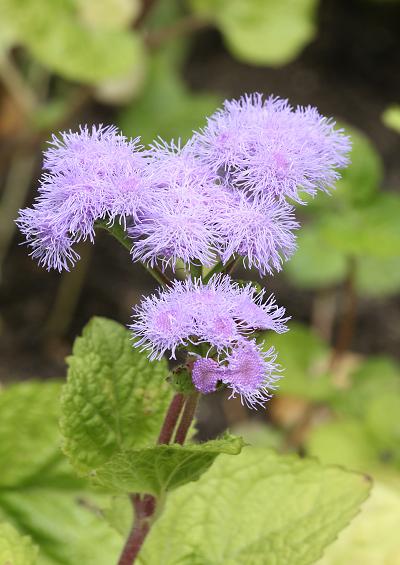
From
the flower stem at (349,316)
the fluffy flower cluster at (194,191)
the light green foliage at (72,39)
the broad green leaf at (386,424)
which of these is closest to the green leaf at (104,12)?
the light green foliage at (72,39)

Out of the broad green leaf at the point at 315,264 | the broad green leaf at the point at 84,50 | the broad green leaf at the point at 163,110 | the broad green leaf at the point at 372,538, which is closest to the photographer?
the broad green leaf at the point at 372,538

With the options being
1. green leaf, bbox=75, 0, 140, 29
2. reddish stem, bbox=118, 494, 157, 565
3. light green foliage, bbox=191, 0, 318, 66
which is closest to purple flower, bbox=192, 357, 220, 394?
reddish stem, bbox=118, 494, 157, 565

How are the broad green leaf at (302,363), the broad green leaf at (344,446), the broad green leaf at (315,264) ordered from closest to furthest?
the broad green leaf at (344,446)
the broad green leaf at (302,363)
the broad green leaf at (315,264)

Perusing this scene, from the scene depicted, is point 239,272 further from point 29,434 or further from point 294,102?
point 29,434

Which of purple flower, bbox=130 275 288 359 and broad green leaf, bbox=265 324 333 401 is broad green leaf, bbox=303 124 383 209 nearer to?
broad green leaf, bbox=265 324 333 401

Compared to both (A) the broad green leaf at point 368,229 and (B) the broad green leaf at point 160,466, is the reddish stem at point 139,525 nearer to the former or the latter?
(B) the broad green leaf at point 160,466

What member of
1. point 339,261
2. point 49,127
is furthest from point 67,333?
point 339,261
